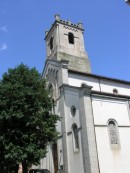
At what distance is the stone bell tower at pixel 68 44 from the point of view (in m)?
31.6

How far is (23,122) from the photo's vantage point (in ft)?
61.4

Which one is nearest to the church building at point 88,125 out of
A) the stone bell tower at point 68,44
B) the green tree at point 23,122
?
the green tree at point 23,122

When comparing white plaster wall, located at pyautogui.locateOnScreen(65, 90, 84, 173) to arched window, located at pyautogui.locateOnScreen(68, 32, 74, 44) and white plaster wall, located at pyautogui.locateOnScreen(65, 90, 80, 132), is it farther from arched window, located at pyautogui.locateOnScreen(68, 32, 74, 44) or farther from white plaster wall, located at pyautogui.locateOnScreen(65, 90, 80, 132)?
arched window, located at pyautogui.locateOnScreen(68, 32, 74, 44)

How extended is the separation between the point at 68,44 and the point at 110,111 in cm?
1528

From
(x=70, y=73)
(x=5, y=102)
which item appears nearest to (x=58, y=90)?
(x=70, y=73)

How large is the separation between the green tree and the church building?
8.73ft

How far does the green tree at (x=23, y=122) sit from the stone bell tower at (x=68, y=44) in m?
11.5

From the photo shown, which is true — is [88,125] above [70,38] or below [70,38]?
below

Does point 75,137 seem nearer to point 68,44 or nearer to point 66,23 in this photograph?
point 68,44

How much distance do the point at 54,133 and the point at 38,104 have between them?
114 inches

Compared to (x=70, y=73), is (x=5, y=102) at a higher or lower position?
lower

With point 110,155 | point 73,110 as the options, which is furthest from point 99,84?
point 110,155

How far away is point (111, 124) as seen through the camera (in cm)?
2114

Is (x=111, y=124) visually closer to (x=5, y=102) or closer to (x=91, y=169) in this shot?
(x=91, y=169)
